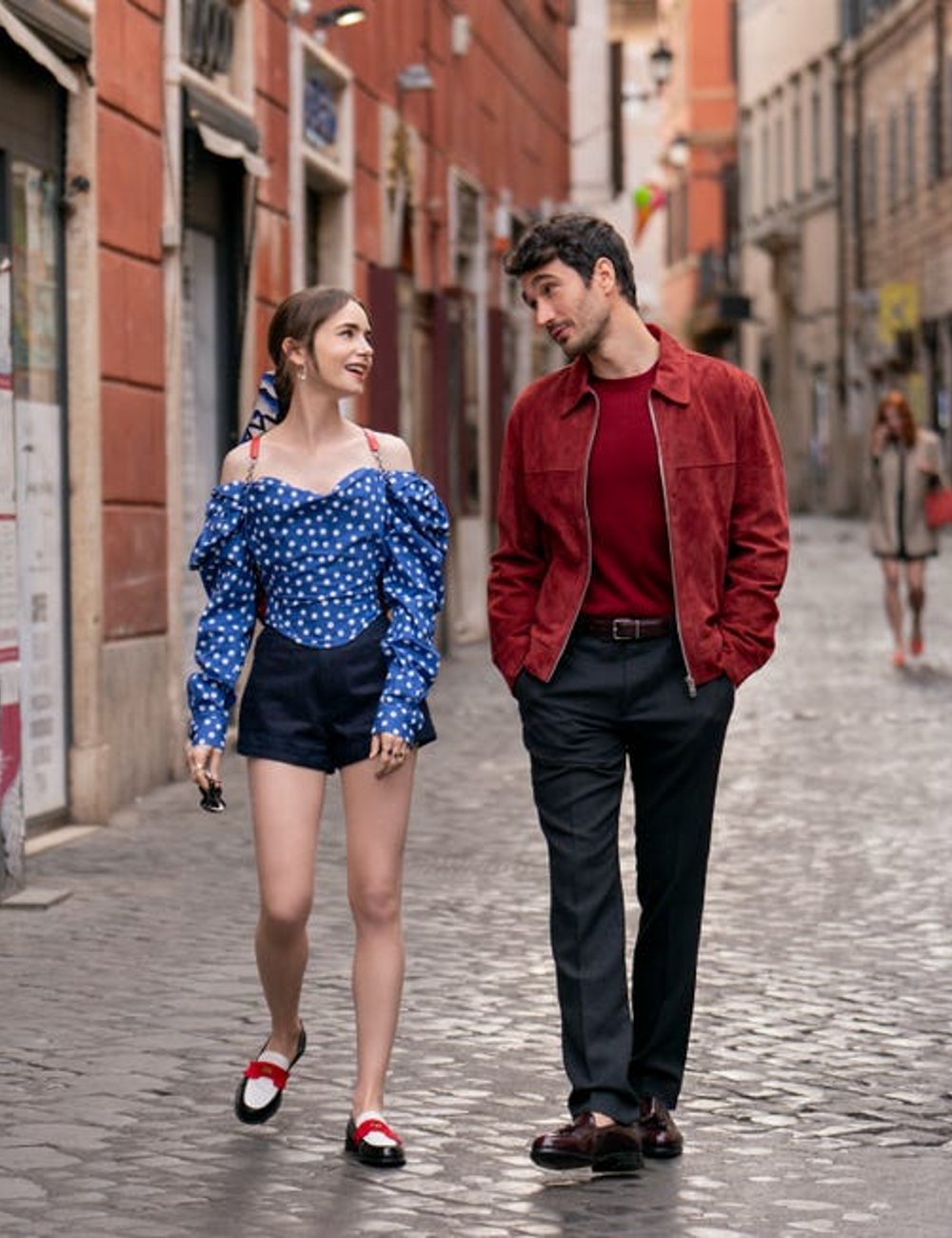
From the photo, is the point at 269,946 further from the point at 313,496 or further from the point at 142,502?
the point at 142,502

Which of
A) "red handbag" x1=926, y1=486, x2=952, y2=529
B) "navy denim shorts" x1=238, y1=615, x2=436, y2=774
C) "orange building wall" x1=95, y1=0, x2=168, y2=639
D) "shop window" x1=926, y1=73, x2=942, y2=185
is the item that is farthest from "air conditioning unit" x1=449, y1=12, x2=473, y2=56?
"shop window" x1=926, y1=73, x2=942, y2=185

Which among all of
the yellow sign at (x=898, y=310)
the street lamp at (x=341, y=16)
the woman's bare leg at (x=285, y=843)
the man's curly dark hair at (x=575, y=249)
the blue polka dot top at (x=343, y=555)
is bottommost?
the woman's bare leg at (x=285, y=843)

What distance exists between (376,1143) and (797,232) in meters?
66.4

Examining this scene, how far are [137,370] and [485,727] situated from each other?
Answer: 4.03 m

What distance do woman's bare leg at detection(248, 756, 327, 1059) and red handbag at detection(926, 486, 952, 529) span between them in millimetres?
15550

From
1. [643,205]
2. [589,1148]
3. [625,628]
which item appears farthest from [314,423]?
[643,205]

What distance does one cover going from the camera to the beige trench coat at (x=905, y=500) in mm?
22250

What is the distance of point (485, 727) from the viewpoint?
17.3 metres

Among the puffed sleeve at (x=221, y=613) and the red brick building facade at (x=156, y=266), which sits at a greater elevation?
the red brick building facade at (x=156, y=266)

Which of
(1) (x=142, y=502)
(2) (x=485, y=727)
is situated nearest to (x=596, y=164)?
(2) (x=485, y=727)

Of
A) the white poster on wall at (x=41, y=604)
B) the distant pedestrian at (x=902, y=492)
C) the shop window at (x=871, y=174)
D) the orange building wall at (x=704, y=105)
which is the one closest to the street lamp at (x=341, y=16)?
the distant pedestrian at (x=902, y=492)

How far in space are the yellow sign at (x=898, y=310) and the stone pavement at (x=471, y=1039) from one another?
134ft

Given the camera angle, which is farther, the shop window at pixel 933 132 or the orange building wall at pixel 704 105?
the orange building wall at pixel 704 105

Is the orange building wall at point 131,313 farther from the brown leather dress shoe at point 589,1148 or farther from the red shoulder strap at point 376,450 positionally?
the brown leather dress shoe at point 589,1148
